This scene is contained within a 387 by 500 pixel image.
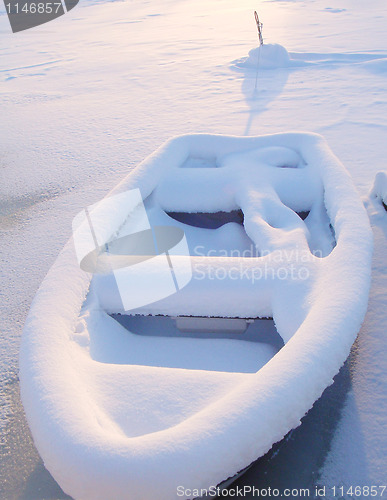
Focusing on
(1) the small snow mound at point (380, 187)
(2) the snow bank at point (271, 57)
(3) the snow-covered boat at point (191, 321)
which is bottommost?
(1) the small snow mound at point (380, 187)

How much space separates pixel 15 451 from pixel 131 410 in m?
0.63

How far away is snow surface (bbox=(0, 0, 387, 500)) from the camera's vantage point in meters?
1.58

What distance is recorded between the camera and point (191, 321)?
5.46ft

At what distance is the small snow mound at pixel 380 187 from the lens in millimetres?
2701

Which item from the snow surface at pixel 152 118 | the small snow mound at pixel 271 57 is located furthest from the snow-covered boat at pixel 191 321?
the small snow mound at pixel 271 57

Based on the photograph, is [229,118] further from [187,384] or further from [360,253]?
[187,384]

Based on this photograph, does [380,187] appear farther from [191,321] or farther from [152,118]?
[152,118]

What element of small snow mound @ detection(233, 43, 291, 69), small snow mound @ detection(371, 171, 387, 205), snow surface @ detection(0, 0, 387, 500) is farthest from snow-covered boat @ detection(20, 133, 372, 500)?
small snow mound @ detection(233, 43, 291, 69)

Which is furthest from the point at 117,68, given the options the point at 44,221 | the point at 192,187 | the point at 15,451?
the point at 15,451

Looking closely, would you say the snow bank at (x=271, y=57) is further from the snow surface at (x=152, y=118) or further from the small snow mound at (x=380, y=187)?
the small snow mound at (x=380, y=187)

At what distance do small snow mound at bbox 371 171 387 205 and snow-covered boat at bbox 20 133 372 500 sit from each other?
486 mm

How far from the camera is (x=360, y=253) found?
1.67 meters

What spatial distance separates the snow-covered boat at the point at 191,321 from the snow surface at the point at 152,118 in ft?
1.24

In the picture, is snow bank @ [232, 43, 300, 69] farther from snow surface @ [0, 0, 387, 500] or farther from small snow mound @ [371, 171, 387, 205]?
small snow mound @ [371, 171, 387, 205]
